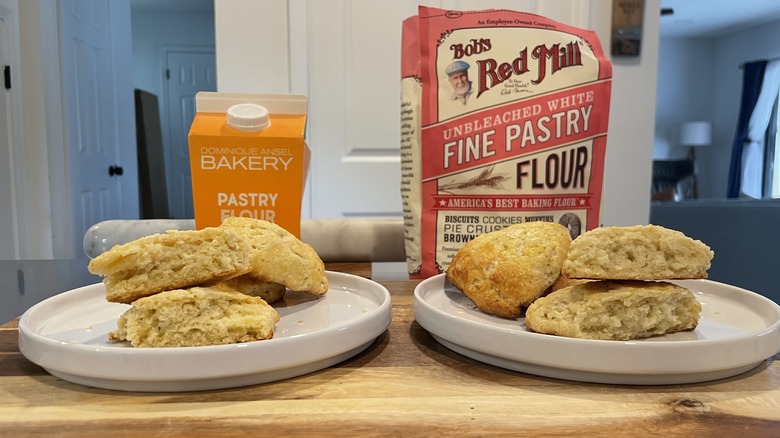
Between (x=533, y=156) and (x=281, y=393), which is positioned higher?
(x=533, y=156)

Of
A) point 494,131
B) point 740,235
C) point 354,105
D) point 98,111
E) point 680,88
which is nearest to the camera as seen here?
point 494,131

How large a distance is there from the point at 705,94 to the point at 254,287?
9.41m

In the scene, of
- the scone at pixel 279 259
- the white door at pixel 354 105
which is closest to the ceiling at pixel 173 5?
the white door at pixel 354 105

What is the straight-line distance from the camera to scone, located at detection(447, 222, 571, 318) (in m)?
0.58

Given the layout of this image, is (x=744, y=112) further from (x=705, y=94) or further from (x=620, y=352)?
(x=620, y=352)

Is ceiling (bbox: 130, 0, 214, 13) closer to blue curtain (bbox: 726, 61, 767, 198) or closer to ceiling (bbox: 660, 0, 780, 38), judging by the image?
ceiling (bbox: 660, 0, 780, 38)

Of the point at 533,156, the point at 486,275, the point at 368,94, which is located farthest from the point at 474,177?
the point at 368,94

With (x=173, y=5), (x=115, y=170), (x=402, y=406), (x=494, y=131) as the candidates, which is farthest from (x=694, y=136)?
(x=402, y=406)

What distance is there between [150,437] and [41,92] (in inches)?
122

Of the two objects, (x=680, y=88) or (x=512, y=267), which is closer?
(x=512, y=267)

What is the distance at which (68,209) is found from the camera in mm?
3045

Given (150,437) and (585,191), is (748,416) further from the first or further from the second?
(585,191)

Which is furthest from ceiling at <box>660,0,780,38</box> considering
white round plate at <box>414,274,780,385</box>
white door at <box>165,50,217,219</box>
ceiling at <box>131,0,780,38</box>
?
white round plate at <box>414,274,780,385</box>

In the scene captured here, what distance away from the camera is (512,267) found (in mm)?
599
